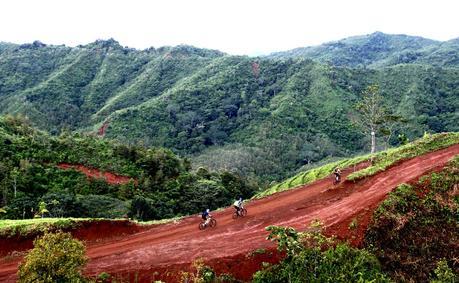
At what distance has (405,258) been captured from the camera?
779 inches

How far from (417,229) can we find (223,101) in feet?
369

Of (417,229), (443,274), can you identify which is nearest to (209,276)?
(443,274)

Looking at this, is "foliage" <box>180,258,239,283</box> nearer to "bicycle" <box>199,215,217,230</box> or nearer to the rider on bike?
"bicycle" <box>199,215,217,230</box>

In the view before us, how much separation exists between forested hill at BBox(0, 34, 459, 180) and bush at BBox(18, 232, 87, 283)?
3114 inches

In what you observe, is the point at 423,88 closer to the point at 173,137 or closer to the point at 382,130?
the point at 173,137

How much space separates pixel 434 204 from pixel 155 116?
331 ft

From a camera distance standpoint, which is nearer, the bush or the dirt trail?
the bush

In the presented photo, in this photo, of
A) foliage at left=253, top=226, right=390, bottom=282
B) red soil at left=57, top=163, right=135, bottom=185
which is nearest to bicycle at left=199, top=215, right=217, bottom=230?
foliage at left=253, top=226, right=390, bottom=282

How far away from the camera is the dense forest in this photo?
138 feet

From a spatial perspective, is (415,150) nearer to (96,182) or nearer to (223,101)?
(96,182)

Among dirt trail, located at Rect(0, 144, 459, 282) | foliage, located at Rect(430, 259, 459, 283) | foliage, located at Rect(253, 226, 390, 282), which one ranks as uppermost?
dirt trail, located at Rect(0, 144, 459, 282)

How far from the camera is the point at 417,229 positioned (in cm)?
2102

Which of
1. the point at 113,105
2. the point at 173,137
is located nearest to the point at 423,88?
the point at 173,137

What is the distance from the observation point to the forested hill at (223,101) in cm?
10944
